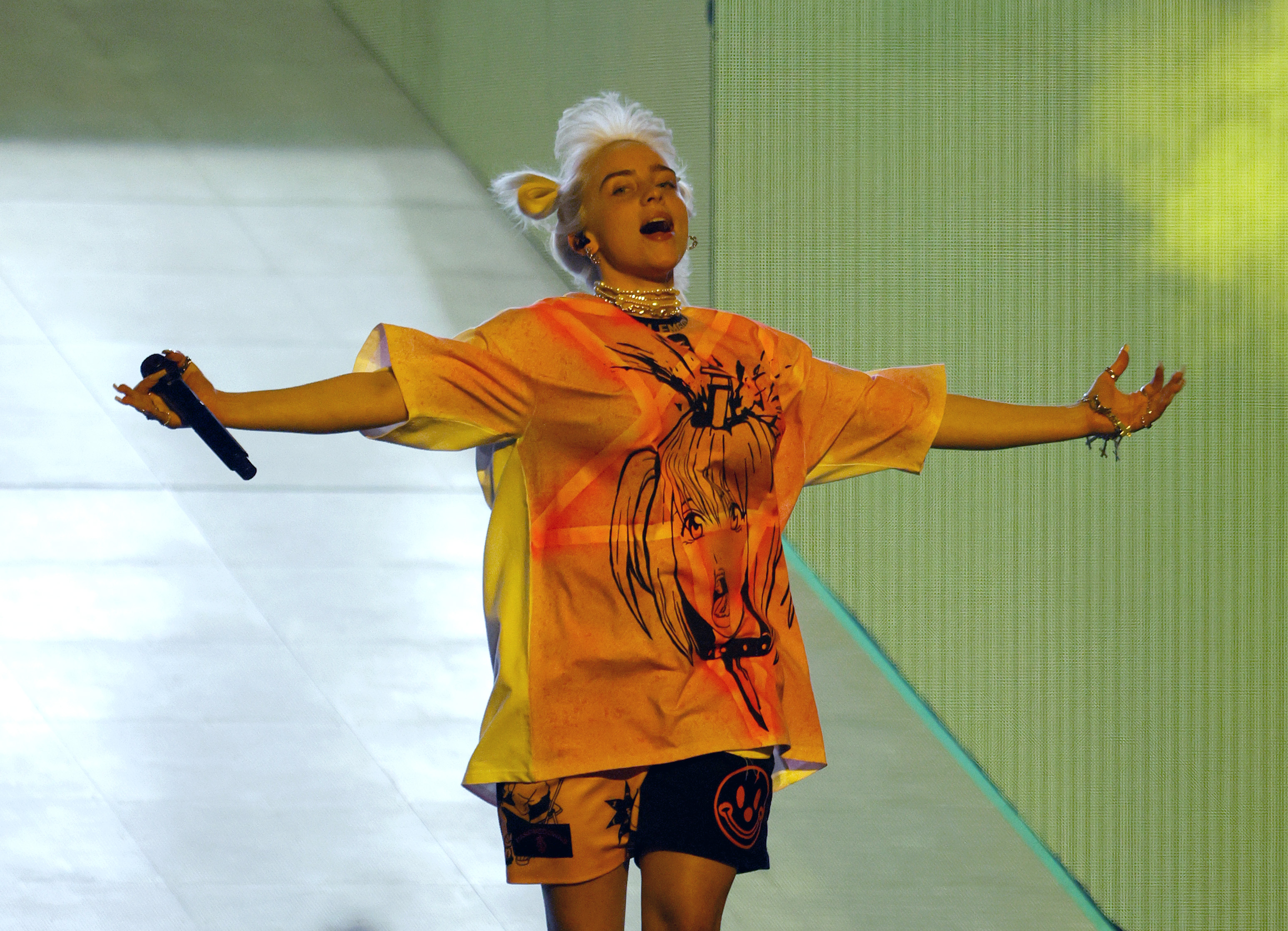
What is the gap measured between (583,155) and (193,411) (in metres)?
0.52

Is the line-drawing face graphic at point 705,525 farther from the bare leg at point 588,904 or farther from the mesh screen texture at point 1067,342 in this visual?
the mesh screen texture at point 1067,342

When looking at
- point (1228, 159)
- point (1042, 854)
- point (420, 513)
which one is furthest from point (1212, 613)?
point (420, 513)

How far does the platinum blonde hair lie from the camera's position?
177cm

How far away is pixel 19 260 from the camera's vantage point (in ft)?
13.5

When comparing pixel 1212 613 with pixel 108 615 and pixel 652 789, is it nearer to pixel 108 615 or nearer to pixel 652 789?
pixel 652 789

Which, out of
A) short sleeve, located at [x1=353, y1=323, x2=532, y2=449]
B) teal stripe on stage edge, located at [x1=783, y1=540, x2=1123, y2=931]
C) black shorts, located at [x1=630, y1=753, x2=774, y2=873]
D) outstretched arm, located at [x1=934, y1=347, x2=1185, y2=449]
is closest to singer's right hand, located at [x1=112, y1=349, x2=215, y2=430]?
short sleeve, located at [x1=353, y1=323, x2=532, y2=449]

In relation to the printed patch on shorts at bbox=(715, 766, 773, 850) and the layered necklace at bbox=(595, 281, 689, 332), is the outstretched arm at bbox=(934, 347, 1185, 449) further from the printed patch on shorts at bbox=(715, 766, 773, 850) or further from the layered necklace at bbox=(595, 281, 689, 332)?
the printed patch on shorts at bbox=(715, 766, 773, 850)

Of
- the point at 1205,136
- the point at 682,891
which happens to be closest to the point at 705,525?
the point at 682,891

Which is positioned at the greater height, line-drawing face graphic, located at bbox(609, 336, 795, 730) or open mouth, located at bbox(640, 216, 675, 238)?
open mouth, located at bbox(640, 216, 675, 238)

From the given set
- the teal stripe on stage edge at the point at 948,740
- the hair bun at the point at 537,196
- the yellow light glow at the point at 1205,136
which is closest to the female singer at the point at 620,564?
the hair bun at the point at 537,196

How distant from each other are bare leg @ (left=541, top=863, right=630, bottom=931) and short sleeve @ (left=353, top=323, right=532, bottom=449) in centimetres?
44

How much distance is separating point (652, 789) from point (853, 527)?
174cm

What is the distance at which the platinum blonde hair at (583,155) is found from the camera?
1.77 meters

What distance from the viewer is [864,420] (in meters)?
1.79
